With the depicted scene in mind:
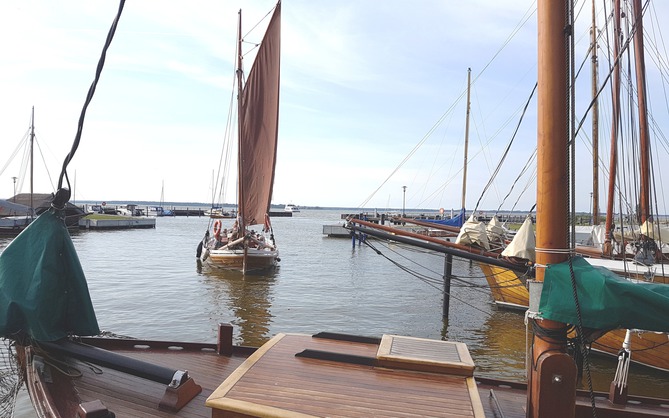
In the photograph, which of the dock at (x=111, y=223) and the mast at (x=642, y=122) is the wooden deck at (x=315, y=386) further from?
the dock at (x=111, y=223)

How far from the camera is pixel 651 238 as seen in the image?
1441cm

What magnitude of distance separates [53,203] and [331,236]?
63.0 m

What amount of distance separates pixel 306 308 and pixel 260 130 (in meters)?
12.2

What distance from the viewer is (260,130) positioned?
2800 cm

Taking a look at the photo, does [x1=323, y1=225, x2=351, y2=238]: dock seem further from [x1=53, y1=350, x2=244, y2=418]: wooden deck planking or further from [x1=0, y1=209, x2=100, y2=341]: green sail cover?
[x1=0, y1=209, x2=100, y2=341]: green sail cover

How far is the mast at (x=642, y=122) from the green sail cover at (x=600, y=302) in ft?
43.7

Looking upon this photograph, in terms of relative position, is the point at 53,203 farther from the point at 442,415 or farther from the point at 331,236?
the point at 331,236

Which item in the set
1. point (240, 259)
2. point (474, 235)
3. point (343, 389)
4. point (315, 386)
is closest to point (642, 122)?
point (474, 235)

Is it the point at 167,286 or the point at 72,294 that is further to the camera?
the point at 167,286

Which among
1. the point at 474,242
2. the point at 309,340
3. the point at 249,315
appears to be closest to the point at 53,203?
the point at 309,340

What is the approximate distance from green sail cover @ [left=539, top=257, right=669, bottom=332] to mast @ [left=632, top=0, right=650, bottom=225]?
1333 centimetres

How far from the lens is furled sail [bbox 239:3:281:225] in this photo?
27875mm

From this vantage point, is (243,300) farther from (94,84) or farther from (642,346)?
(94,84)

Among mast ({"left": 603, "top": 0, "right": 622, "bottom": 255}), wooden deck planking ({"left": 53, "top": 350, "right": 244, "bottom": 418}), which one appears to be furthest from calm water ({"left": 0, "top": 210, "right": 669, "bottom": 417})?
mast ({"left": 603, "top": 0, "right": 622, "bottom": 255})
